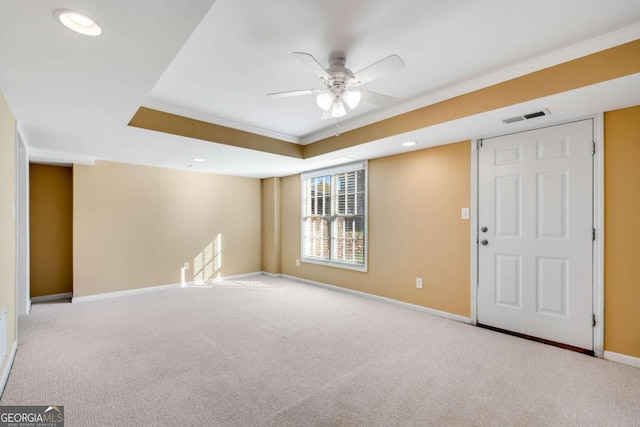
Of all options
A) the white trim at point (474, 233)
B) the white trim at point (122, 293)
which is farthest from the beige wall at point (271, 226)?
the white trim at point (474, 233)

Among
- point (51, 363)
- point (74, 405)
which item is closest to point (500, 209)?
point (74, 405)

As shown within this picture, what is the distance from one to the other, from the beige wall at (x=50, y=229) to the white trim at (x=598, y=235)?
6730 mm

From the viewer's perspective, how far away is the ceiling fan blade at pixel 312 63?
5.72 ft

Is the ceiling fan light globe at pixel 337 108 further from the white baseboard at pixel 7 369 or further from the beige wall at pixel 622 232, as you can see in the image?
the white baseboard at pixel 7 369

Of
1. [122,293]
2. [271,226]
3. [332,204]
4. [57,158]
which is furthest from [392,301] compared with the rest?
[57,158]

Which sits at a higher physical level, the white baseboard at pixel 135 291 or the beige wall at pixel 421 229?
the beige wall at pixel 421 229

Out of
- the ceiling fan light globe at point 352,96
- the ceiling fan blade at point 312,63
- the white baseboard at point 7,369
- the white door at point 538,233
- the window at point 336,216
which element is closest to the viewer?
the ceiling fan blade at point 312,63

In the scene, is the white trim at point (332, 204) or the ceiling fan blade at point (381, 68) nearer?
the ceiling fan blade at point (381, 68)

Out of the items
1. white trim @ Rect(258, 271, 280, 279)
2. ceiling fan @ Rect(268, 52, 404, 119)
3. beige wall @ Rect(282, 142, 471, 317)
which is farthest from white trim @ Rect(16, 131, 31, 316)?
beige wall @ Rect(282, 142, 471, 317)

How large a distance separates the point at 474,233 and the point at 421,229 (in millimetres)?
660

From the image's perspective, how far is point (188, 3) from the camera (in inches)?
49.2

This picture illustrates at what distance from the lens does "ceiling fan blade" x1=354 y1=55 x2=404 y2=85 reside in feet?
5.94

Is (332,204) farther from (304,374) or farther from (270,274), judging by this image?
(304,374)

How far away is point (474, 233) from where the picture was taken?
344 cm
